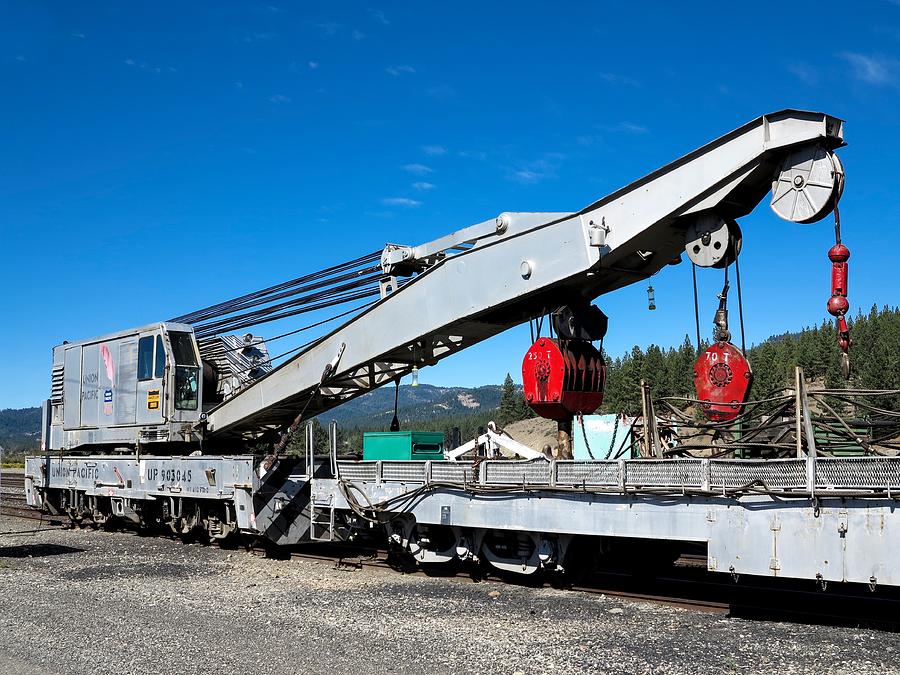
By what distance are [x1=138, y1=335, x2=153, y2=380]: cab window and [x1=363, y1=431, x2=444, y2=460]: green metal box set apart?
21.7 feet

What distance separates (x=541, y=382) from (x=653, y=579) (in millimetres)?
3007

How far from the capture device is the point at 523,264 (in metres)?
11.5

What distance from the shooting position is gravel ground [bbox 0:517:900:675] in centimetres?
759

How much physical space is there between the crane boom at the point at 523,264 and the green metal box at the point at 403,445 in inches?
52.7

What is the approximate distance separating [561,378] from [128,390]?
Answer: 36.8 feet

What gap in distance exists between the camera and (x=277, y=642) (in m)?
8.47

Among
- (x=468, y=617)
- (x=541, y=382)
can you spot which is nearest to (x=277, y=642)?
(x=468, y=617)

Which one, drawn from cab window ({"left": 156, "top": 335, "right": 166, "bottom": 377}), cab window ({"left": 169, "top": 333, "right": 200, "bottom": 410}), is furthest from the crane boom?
cab window ({"left": 156, "top": 335, "right": 166, "bottom": 377})

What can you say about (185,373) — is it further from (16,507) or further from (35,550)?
(16,507)

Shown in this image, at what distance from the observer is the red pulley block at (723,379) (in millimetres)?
10250

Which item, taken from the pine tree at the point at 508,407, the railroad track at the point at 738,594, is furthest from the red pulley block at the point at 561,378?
the pine tree at the point at 508,407

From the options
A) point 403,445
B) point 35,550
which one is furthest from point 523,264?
point 35,550

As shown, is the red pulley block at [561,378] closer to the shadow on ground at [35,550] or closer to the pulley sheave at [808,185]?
the pulley sheave at [808,185]

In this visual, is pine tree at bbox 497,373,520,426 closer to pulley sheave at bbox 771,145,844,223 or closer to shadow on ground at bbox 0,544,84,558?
shadow on ground at bbox 0,544,84,558
